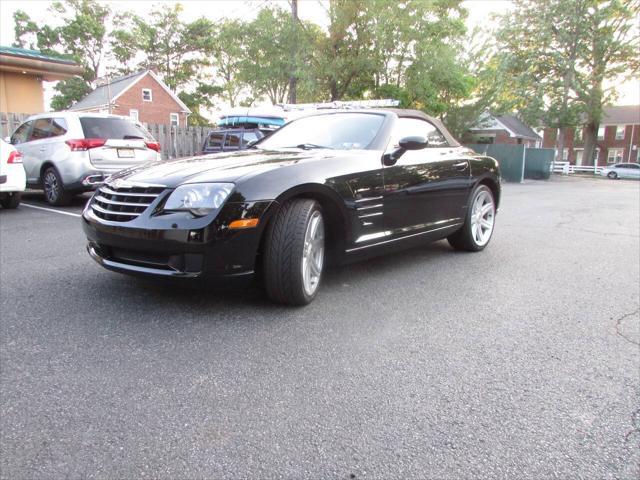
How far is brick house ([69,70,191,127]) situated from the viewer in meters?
36.1

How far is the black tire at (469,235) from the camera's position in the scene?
17.0 ft

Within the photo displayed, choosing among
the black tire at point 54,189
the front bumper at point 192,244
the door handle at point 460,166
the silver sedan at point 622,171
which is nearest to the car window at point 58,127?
the black tire at point 54,189

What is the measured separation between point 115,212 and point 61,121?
20.6 feet

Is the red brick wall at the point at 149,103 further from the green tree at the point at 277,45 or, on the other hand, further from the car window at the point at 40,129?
the car window at the point at 40,129

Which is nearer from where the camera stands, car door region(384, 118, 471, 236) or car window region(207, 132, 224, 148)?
car door region(384, 118, 471, 236)

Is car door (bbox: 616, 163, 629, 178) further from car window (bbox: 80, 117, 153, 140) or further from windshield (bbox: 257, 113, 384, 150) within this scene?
windshield (bbox: 257, 113, 384, 150)

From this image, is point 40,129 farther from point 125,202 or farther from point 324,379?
point 324,379

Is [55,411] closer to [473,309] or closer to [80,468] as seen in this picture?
[80,468]

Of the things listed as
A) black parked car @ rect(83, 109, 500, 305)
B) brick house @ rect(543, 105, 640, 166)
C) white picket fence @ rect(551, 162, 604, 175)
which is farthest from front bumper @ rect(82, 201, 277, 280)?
brick house @ rect(543, 105, 640, 166)

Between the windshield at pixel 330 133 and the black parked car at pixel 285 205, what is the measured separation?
1cm

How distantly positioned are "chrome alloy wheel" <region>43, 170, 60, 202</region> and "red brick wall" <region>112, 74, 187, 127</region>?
100.0 ft

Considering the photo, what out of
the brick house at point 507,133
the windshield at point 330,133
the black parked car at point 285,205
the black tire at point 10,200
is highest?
the brick house at point 507,133

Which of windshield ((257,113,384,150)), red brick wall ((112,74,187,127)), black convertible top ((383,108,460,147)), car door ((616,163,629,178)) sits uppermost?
red brick wall ((112,74,187,127))

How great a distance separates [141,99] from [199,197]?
3904 centimetres
